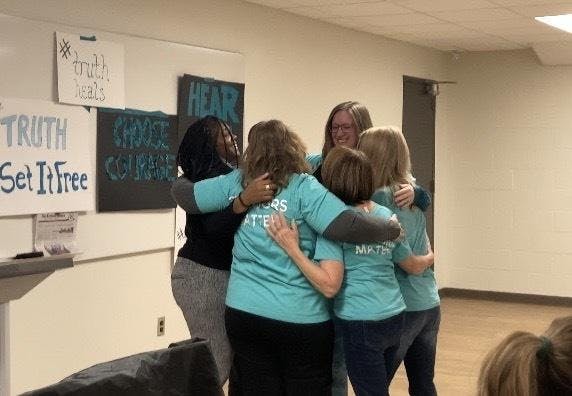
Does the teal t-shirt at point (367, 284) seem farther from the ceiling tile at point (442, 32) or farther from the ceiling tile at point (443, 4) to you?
the ceiling tile at point (442, 32)

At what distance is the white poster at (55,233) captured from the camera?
12.4 ft

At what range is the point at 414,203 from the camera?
309cm

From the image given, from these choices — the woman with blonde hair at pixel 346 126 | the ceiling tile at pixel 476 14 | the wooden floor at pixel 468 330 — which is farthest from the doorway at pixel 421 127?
the woman with blonde hair at pixel 346 126

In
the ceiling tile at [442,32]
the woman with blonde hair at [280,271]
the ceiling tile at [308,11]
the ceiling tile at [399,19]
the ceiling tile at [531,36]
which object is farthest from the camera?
the ceiling tile at [531,36]

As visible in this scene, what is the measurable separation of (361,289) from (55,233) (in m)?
1.66

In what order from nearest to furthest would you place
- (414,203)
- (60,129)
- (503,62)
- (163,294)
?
(414,203) < (60,129) < (163,294) < (503,62)

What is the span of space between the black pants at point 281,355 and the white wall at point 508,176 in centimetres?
505

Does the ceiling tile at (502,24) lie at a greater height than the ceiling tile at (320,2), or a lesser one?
greater

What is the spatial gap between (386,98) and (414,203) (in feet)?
12.6

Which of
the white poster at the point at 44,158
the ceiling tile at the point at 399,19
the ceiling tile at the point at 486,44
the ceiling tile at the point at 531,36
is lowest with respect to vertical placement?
the white poster at the point at 44,158

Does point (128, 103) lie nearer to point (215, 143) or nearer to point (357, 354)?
point (215, 143)

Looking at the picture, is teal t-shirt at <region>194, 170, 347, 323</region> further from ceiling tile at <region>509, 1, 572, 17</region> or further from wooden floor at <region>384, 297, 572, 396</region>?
ceiling tile at <region>509, 1, 572, 17</region>

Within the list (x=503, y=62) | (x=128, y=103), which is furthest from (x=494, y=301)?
(x=128, y=103)

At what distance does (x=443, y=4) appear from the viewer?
16.9 ft
